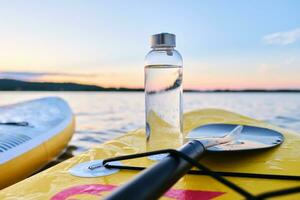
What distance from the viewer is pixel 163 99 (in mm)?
971

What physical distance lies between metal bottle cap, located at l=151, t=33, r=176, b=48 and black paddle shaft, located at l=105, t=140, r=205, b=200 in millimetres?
487

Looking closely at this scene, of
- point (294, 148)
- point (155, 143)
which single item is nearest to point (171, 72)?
point (155, 143)

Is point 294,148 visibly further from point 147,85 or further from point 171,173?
point 171,173

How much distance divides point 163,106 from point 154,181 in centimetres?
58

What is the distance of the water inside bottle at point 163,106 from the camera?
3.18 feet

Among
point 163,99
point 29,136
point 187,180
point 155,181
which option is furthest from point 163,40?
point 29,136

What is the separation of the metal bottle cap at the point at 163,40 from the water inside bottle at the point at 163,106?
0.10 m

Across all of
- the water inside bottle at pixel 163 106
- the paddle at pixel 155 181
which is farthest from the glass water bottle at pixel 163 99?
the paddle at pixel 155 181

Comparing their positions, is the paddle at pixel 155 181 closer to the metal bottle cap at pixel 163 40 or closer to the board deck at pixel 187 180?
the board deck at pixel 187 180

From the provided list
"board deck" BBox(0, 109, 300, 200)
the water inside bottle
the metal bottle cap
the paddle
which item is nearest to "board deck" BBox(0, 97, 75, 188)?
"board deck" BBox(0, 109, 300, 200)

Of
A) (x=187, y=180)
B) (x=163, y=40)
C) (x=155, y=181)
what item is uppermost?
(x=163, y=40)

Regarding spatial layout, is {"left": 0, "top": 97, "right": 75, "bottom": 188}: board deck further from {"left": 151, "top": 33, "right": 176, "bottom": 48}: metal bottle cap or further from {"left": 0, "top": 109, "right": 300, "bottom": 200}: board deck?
{"left": 151, "top": 33, "right": 176, "bottom": 48}: metal bottle cap

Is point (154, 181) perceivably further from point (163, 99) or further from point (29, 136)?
point (29, 136)

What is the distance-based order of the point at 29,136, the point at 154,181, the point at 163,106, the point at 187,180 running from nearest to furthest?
the point at 154,181
the point at 187,180
the point at 163,106
the point at 29,136
